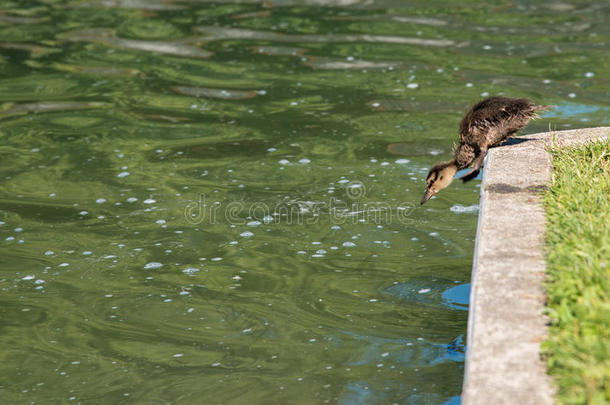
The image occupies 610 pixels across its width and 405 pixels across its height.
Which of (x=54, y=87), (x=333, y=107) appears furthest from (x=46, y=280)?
(x=54, y=87)

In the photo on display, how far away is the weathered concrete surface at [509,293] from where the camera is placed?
375 centimetres

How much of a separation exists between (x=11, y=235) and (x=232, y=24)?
9257mm

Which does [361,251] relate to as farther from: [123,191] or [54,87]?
[54,87]

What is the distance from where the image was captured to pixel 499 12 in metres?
16.6

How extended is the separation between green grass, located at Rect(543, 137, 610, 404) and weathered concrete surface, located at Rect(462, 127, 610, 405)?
8 cm

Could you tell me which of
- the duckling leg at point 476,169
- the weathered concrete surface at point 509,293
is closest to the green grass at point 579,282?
the weathered concrete surface at point 509,293

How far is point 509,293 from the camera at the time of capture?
444 centimetres

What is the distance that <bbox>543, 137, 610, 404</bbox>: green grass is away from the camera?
11.9ft

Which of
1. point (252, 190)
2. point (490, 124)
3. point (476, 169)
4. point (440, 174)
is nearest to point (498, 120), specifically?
point (490, 124)

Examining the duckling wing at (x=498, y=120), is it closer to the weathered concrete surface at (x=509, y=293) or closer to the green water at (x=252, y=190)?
the weathered concrete surface at (x=509, y=293)

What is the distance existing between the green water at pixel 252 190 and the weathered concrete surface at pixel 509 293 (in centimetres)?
113

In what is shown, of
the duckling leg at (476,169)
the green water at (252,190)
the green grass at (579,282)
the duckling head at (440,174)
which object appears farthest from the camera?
the duckling head at (440,174)

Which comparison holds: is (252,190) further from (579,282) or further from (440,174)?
(579,282)

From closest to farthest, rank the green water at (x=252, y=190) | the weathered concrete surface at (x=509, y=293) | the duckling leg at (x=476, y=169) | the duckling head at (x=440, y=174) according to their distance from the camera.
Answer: the weathered concrete surface at (x=509, y=293) → the green water at (x=252, y=190) → the duckling leg at (x=476, y=169) → the duckling head at (x=440, y=174)
